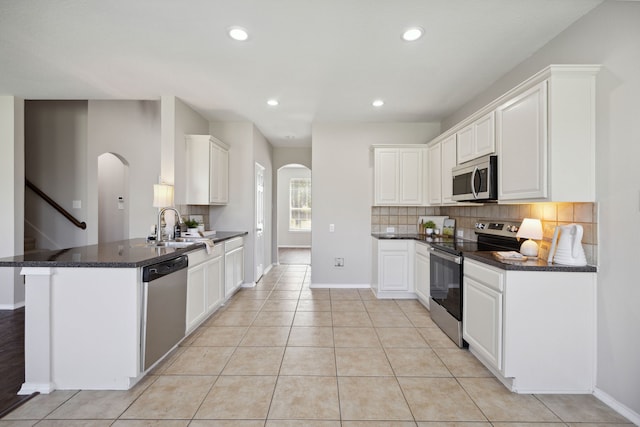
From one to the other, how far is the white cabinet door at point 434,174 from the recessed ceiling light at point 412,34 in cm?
187

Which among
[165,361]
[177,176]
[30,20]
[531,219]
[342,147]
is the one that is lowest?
[165,361]

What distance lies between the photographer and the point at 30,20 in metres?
2.23

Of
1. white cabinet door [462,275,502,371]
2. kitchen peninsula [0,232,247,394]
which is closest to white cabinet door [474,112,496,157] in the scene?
white cabinet door [462,275,502,371]

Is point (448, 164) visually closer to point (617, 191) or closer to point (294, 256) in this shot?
point (617, 191)

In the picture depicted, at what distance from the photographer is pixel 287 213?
412 inches

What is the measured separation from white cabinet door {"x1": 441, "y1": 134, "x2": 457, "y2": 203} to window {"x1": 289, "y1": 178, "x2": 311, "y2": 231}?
6773mm

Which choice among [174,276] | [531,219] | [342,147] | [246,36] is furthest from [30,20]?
[531,219]

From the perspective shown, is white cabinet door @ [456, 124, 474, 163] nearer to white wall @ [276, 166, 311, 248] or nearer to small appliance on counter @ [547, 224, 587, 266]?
→ small appliance on counter @ [547, 224, 587, 266]

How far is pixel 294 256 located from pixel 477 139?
20.5 feet

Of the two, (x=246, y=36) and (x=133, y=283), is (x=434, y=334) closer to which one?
(x=133, y=283)

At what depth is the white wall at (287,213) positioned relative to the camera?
34.1 feet

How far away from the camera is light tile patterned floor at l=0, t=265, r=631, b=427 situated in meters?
1.86

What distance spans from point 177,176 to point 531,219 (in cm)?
387

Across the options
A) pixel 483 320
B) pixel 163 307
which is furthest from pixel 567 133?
pixel 163 307
